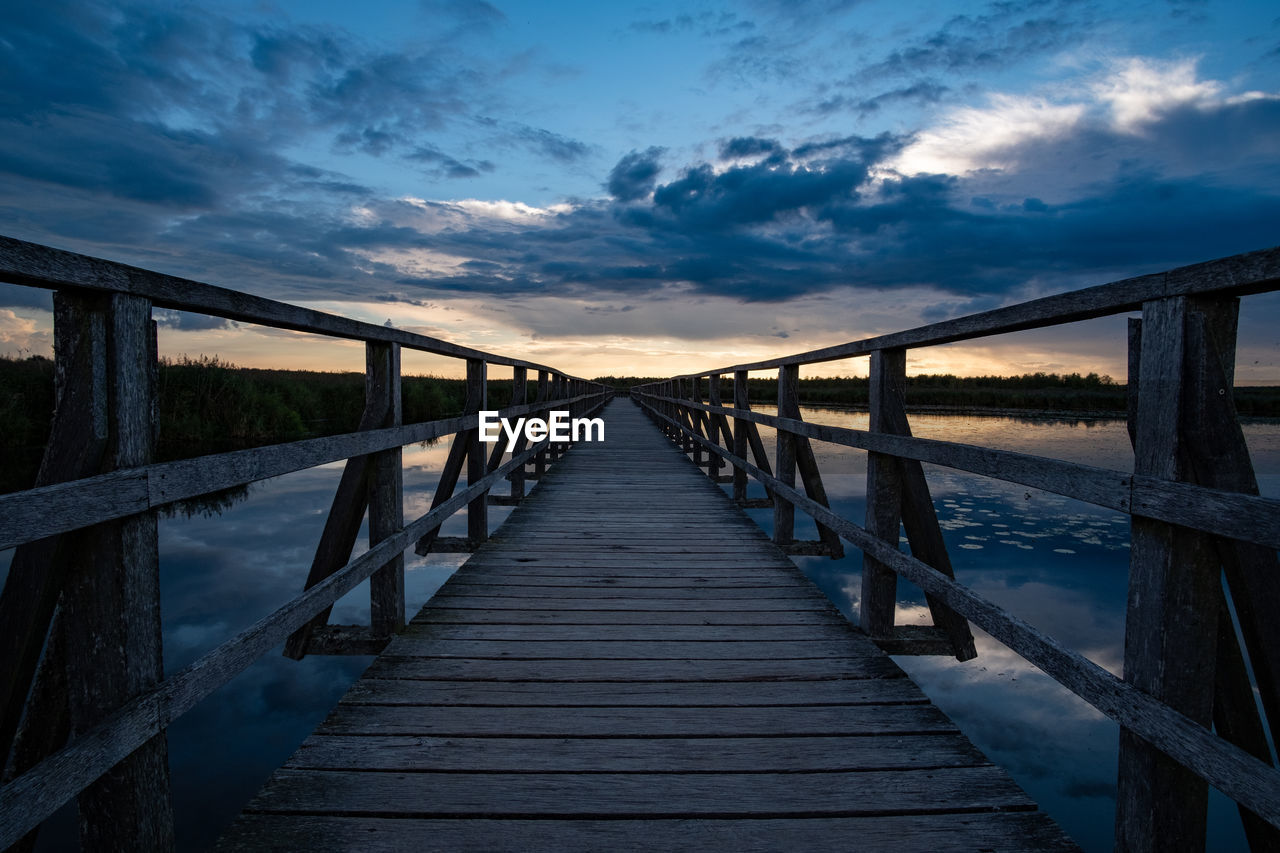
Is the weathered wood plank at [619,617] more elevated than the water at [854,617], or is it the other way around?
the weathered wood plank at [619,617]

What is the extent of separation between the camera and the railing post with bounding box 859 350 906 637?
305cm

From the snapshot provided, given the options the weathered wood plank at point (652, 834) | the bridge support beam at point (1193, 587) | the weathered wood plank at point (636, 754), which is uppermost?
the bridge support beam at point (1193, 587)

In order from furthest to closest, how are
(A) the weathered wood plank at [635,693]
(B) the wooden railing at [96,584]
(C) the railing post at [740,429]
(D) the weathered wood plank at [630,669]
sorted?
(C) the railing post at [740,429] → (D) the weathered wood plank at [630,669] → (A) the weathered wood plank at [635,693] → (B) the wooden railing at [96,584]

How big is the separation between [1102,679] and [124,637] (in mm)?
2278

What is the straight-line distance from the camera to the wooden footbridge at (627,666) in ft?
4.53

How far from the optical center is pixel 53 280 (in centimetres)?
127

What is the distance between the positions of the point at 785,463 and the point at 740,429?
1.72 meters

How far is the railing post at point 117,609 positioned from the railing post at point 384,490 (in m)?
1.48

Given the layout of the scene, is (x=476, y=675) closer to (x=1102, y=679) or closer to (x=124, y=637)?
(x=124, y=637)

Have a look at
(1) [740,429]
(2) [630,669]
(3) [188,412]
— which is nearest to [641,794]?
(2) [630,669]

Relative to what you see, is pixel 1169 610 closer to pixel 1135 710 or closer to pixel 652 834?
pixel 1135 710

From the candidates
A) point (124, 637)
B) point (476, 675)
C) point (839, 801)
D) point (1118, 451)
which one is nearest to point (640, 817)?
point (839, 801)

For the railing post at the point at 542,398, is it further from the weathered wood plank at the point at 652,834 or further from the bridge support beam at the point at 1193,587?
the bridge support beam at the point at 1193,587

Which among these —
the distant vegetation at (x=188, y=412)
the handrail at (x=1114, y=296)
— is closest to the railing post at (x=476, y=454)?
the handrail at (x=1114, y=296)
